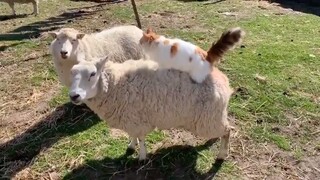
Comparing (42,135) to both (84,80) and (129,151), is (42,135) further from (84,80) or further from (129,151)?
(84,80)

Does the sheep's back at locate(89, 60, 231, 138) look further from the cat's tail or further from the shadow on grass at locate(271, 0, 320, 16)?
the shadow on grass at locate(271, 0, 320, 16)

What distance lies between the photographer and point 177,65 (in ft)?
15.0

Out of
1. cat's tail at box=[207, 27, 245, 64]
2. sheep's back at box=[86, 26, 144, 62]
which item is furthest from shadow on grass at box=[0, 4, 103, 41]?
cat's tail at box=[207, 27, 245, 64]

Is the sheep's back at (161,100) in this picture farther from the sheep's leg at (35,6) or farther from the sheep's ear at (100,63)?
the sheep's leg at (35,6)

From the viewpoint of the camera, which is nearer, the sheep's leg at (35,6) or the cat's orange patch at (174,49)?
the cat's orange patch at (174,49)

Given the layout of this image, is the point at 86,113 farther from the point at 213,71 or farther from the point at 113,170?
the point at 213,71

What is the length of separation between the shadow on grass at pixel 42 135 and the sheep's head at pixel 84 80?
4.48ft

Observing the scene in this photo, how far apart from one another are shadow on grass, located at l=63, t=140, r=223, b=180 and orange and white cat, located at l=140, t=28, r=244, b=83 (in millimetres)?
970

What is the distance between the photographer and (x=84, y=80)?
412cm

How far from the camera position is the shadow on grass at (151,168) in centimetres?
464

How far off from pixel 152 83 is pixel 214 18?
6449 millimetres

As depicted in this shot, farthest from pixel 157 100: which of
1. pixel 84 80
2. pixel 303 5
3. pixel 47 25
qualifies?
pixel 303 5

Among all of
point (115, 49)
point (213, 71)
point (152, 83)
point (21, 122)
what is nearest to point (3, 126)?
point (21, 122)

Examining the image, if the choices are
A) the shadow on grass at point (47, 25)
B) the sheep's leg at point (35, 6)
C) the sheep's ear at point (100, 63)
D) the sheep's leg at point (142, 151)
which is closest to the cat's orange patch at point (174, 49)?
the sheep's ear at point (100, 63)
